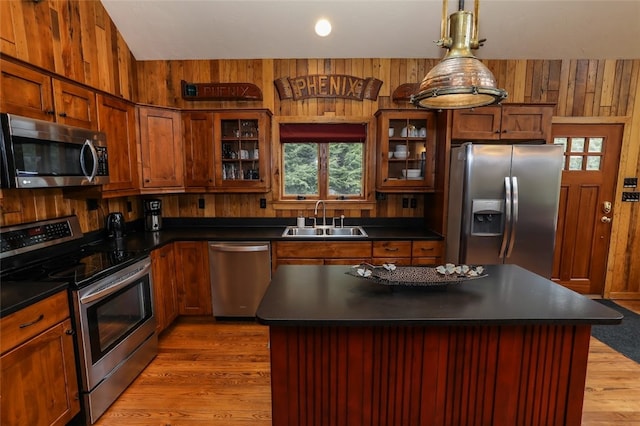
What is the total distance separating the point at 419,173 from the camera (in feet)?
11.7

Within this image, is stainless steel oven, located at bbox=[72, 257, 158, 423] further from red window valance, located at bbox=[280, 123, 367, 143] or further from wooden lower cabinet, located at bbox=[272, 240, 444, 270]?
red window valance, located at bbox=[280, 123, 367, 143]

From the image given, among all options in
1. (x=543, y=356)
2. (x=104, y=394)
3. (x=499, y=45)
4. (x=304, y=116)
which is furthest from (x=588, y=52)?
(x=104, y=394)

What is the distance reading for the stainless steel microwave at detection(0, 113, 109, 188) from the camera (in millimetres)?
1773

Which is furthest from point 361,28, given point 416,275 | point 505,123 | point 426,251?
point 416,275

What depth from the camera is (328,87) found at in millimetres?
3646

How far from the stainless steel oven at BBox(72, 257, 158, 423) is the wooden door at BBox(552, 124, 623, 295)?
444cm

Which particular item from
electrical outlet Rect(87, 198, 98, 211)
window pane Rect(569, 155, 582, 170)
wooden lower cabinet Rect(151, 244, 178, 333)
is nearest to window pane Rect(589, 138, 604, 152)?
window pane Rect(569, 155, 582, 170)

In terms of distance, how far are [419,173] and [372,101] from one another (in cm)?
98

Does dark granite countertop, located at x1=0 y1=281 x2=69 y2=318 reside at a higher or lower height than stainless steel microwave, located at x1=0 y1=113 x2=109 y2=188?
lower

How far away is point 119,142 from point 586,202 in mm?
4998

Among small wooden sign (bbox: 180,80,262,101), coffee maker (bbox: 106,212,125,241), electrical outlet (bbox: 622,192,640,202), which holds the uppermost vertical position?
small wooden sign (bbox: 180,80,262,101)

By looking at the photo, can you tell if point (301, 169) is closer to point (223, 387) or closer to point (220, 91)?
point (220, 91)

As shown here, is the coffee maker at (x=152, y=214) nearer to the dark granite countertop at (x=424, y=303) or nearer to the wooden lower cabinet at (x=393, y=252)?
the dark granite countertop at (x=424, y=303)

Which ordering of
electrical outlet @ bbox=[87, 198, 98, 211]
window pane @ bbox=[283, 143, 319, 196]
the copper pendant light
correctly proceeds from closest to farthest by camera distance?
the copper pendant light < electrical outlet @ bbox=[87, 198, 98, 211] < window pane @ bbox=[283, 143, 319, 196]
